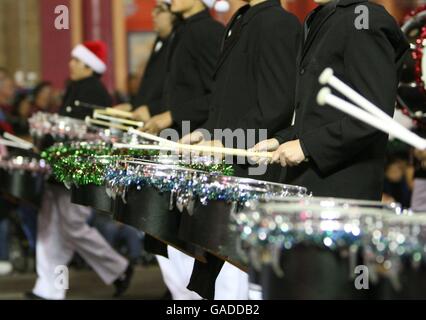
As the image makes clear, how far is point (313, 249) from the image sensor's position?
12.5 feet

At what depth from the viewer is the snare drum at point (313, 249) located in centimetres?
375

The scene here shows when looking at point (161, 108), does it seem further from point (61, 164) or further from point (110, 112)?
point (61, 164)

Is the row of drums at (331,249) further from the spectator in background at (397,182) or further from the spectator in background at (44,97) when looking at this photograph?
the spectator in background at (44,97)

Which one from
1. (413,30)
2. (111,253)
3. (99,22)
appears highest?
(99,22)

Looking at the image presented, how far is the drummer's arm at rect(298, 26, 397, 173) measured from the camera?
5047mm

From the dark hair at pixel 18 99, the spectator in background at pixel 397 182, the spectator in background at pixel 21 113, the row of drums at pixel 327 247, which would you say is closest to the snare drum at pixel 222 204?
the row of drums at pixel 327 247

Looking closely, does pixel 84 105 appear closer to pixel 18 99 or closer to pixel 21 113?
pixel 21 113

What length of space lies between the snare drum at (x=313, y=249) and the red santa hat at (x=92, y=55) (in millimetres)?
6735

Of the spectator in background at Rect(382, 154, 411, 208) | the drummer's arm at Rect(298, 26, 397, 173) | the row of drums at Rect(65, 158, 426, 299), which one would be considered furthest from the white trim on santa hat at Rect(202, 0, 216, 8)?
the row of drums at Rect(65, 158, 426, 299)

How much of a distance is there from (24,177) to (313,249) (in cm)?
588

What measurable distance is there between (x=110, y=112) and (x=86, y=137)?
0.38 m

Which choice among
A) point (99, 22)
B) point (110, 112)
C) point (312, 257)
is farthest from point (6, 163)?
point (99, 22)

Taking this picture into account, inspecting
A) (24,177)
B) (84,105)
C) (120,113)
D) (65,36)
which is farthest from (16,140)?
(65,36)

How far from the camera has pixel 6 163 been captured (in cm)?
946
